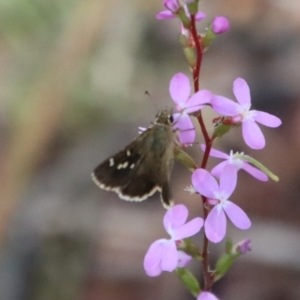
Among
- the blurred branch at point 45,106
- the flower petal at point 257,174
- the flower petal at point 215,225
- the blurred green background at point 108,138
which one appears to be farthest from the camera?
the blurred branch at point 45,106

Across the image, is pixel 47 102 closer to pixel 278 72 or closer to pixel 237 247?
pixel 278 72

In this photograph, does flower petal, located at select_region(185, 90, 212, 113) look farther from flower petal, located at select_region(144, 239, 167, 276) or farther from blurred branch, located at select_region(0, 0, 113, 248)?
blurred branch, located at select_region(0, 0, 113, 248)

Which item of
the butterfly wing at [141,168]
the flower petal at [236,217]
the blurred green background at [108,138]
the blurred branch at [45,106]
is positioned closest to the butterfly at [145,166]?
the butterfly wing at [141,168]

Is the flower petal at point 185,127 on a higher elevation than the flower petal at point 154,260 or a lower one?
higher

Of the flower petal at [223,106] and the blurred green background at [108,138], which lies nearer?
the flower petal at [223,106]

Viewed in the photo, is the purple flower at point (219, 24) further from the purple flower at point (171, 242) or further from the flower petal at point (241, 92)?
the purple flower at point (171, 242)

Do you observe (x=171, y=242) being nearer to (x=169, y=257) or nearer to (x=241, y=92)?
(x=169, y=257)

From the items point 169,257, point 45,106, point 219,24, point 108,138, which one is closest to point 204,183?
point 169,257
